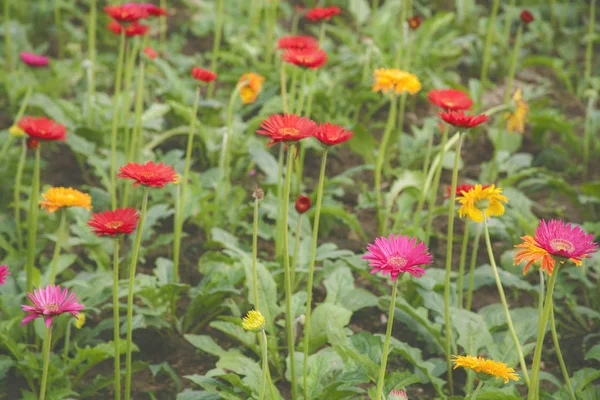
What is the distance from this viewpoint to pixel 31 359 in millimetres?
2141

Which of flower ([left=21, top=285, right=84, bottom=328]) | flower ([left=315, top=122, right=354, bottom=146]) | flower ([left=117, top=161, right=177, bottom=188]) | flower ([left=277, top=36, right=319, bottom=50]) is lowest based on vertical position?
flower ([left=21, top=285, right=84, bottom=328])

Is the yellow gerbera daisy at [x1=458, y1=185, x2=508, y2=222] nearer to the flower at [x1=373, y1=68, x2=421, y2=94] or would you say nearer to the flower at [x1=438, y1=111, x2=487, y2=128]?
the flower at [x1=438, y1=111, x2=487, y2=128]

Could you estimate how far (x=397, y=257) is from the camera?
5.15 feet

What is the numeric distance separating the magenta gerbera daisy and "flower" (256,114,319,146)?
1.85ft

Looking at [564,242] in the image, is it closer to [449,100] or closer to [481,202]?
[481,202]

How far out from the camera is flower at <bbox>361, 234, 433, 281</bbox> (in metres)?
1.50

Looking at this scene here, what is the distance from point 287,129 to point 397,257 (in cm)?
42

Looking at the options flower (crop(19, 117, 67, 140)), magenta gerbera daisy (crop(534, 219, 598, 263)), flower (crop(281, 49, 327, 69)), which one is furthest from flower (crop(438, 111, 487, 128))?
flower (crop(19, 117, 67, 140))

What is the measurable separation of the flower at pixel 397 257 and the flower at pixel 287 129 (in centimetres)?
33

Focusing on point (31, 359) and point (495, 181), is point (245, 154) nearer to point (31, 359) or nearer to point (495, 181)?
point (495, 181)

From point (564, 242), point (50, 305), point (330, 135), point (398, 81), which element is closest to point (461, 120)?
point (330, 135)

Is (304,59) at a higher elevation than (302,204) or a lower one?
higher

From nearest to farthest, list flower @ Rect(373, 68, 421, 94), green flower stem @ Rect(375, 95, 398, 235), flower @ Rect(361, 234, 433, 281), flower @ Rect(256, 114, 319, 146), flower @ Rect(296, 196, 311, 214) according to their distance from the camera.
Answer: flower @ Rect(361, 234, 433, 281), flower @ Rect(256, 114, 319, 146), flower @ Rect(296, 196, 311, 214), flower @ Rect(373, 68, 421, 94), green flower stem @ Rect(375, 95, 398, 235)

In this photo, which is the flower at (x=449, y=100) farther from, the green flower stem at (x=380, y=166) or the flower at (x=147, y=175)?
the flower at (x=147, y=175)
